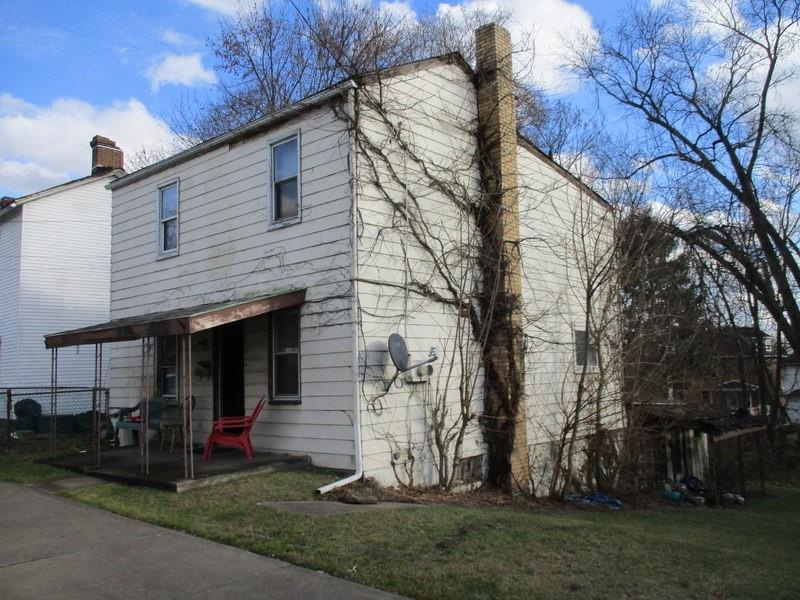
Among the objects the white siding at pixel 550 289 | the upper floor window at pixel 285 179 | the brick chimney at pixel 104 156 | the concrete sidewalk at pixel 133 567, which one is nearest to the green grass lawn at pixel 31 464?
the concrete sidewalk at pixel 133 567

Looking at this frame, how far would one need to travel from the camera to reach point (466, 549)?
599 centimetres

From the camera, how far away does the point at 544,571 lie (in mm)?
5512

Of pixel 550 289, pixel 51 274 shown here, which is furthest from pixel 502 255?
pixel 51 274

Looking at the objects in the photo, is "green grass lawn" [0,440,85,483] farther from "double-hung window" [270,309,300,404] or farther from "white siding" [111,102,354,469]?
"double-hung window" [270,309,300,404]

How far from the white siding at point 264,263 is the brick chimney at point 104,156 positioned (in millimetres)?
11069

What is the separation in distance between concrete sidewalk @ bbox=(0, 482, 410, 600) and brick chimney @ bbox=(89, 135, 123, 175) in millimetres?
18797

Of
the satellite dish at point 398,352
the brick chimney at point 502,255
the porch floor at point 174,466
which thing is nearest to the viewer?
the porch floor at point 174,466

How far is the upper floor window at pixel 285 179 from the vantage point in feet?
35.3

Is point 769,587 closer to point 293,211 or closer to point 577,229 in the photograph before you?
point 293,211

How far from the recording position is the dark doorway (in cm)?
1205

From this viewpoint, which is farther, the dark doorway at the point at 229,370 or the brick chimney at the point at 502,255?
the dark doorway at the point at 229,370

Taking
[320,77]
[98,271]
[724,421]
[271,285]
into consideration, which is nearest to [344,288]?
[271,285]

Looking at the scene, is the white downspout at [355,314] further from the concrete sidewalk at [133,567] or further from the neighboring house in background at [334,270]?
the concrete sidewalk at [133,567]

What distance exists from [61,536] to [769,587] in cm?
674
